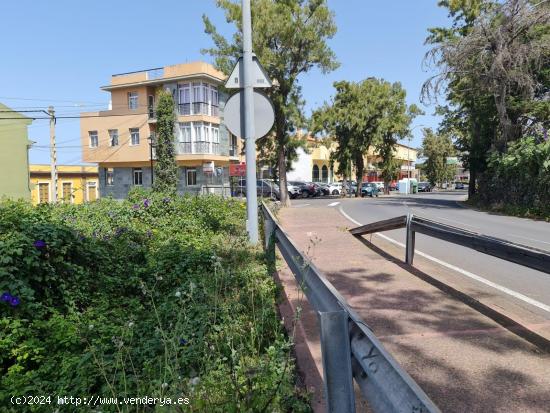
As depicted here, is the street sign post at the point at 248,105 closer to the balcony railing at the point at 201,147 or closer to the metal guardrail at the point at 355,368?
the metal guardrail at the point at 355,368

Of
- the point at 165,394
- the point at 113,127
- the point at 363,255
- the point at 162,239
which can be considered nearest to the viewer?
the point at 165,394

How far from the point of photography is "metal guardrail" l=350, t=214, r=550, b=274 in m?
3.65

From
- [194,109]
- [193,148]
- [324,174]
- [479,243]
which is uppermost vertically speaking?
[194,109]

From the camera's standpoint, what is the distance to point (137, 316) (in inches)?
169

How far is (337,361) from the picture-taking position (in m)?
2.07

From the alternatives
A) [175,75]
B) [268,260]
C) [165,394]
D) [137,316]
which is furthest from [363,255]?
[175,75]

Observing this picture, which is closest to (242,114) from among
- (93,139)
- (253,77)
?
(253,77)

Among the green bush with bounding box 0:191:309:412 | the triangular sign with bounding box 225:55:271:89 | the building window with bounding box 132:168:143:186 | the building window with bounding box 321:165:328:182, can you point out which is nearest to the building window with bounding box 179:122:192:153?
the building window with bounding box 132:168:143:186

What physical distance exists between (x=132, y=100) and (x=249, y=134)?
39.7 m

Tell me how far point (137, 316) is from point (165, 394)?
5.78 feet

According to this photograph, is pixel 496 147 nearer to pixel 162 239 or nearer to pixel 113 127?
pixel 162 239

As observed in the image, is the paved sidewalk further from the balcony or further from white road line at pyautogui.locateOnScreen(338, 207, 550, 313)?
the balcony

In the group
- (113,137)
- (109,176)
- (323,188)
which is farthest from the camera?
(323,188)

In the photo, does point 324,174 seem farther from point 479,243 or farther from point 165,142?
point 479,243
